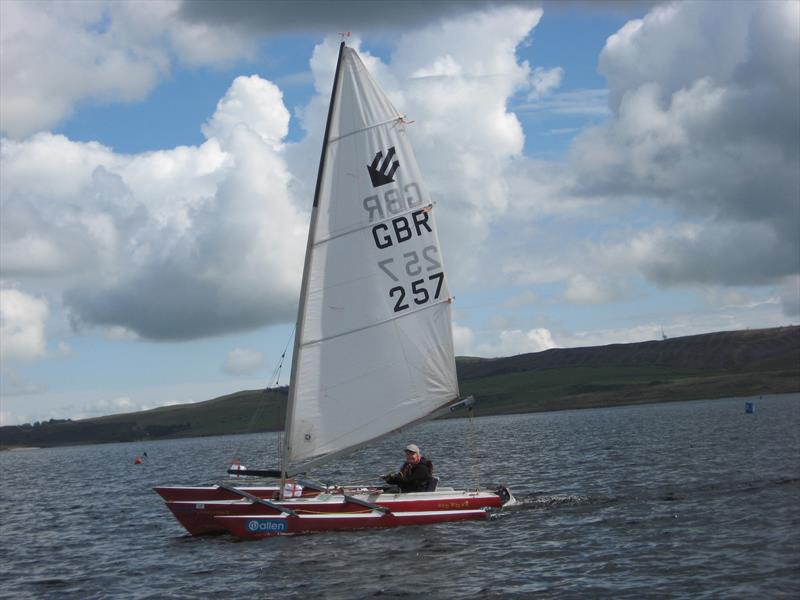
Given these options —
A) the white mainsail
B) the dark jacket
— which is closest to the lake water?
the dark jacket

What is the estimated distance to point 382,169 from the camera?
2920 cm

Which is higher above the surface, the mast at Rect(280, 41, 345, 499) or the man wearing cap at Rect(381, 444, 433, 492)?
the mast at Rect(280, 41, 345, 499)

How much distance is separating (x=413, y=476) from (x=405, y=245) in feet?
27.7

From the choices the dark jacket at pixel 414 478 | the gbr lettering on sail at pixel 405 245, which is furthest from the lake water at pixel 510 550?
the gbr lettering on sail at pixel 405 245

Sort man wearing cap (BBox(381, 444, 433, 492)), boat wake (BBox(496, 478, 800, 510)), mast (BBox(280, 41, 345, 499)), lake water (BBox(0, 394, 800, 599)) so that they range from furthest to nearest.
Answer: boat wake (BBox(496, 478, 800, 510)) < man wearing cap (BBox(381, 444, 433, 492)) < mast (BBox(280, 41, 345, 499)) < lake water (BBox(0, 394, 800, 599))

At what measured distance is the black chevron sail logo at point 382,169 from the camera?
29.1m

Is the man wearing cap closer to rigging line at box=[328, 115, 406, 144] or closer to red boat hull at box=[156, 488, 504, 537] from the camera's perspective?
red boat hull at box=[156, 488, 504, 537]

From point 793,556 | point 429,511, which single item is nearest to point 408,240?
point 429,511

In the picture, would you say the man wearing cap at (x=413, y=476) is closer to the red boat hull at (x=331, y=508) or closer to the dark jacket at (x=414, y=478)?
the dark jacket at (x=414, y=478)

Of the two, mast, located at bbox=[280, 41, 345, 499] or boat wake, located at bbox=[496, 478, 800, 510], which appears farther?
boat wake, located at bbox=[496, 478, 800, 510]

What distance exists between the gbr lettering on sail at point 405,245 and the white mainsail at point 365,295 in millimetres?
32

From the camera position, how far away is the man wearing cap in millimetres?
32656

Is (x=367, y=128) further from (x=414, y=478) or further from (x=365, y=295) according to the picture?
(x=414, y=478)

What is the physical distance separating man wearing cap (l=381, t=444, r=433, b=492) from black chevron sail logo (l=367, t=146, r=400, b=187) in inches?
375
